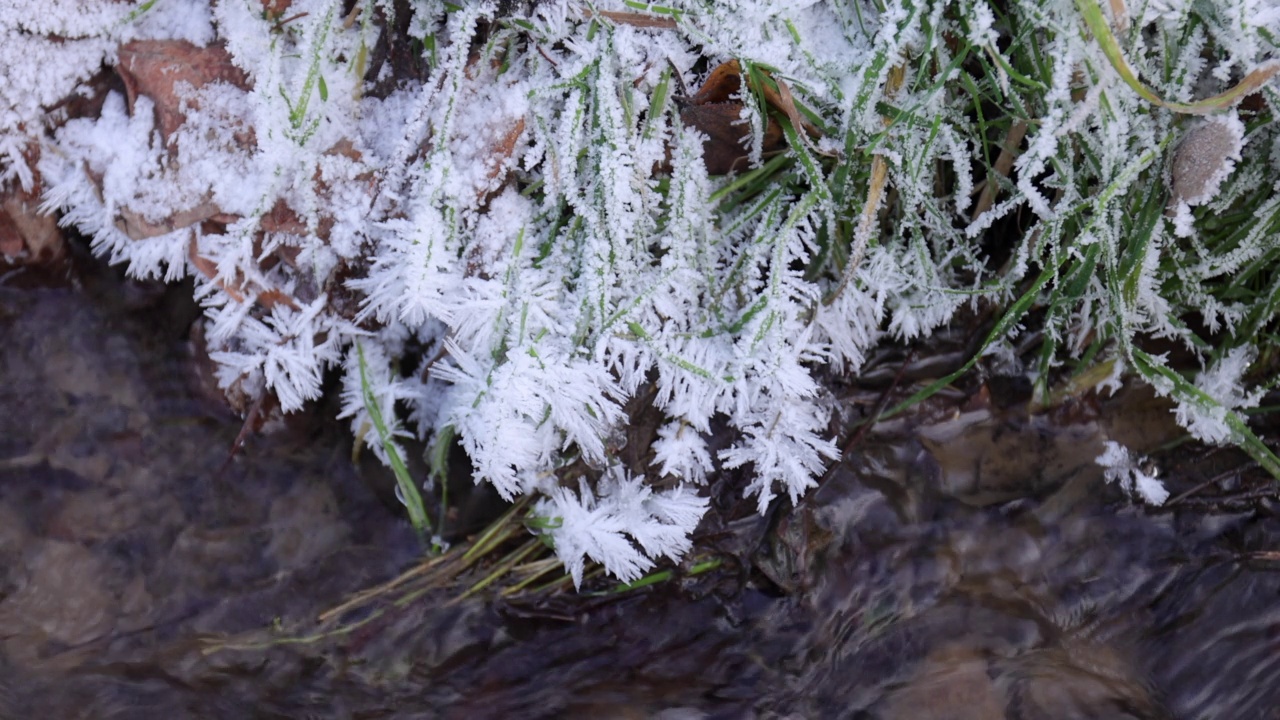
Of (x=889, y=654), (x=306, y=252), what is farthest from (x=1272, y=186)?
(x=306, y=252)

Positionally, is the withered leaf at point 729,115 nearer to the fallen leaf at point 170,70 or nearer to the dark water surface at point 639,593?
the dark water surface at point 639,593

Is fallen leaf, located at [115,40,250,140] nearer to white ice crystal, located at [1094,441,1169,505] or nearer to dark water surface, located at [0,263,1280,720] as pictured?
dark water surface, located at [0,263,1280,720]

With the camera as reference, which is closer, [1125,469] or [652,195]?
[652,195]

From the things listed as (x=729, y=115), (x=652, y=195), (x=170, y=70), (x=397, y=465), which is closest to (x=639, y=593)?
(x=397, y=465)

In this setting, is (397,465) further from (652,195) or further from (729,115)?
(729,115)

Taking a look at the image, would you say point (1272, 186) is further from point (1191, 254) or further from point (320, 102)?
point (320, 102)

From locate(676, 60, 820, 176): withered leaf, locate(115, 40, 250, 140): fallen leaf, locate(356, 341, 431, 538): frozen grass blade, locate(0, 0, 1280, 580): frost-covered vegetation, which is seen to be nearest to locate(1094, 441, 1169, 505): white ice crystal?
locate(0, 0, 1280, 580): frost-covered vegetation

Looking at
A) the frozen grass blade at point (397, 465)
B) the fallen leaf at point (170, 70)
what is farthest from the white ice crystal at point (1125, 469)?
the fallen leaf at point (170, 70)
